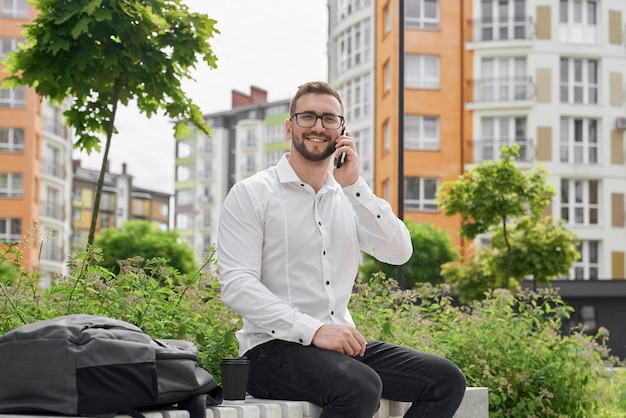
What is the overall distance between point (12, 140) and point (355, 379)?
50.8 m

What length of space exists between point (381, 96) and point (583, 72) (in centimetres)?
800

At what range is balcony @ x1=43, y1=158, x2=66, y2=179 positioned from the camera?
56062 millimetres

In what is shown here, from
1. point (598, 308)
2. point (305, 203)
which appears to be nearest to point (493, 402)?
point (305, 203)

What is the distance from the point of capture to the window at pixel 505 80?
40.3m

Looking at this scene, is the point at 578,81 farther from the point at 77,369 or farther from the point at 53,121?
the point at 77,369

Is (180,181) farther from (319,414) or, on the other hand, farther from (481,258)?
(319,414)

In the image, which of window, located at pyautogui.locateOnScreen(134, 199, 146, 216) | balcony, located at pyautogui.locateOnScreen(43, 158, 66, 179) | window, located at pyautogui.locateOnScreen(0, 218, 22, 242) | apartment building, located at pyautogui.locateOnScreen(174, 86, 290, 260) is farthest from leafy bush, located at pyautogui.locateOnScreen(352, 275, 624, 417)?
window, located at pyautogui.locateOnScreen(134, 199, 146, 216)

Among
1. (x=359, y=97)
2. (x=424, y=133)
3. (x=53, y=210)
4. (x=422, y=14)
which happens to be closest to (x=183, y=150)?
(x=53, y=210)

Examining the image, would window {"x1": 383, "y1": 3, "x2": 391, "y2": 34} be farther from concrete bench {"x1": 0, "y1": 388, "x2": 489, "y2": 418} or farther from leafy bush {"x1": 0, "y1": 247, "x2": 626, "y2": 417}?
concrete bench {"x1": 0, "y1": 388, "x2": 489, "y2": 418}

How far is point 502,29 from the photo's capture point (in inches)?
1599

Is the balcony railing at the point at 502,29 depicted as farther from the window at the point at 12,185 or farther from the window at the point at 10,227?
the window at the point at 10,227

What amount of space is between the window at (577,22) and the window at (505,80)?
2.04m

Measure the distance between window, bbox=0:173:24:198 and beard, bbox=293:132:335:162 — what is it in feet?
165

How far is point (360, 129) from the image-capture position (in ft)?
142
